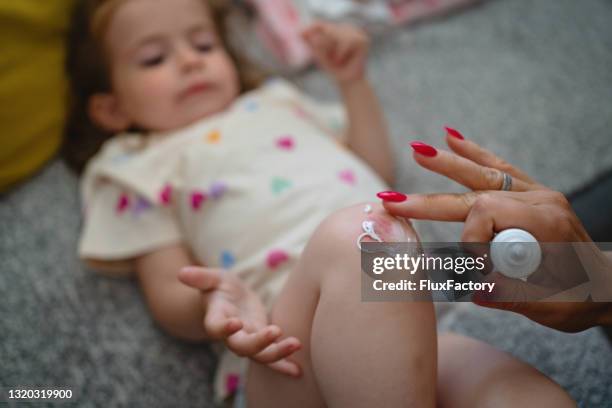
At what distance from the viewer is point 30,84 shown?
3.23 ft

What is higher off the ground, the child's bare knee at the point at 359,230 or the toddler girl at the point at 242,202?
the child's bare knee at the point at 359,230

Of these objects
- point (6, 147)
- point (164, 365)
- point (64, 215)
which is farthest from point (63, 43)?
point (164, 365)

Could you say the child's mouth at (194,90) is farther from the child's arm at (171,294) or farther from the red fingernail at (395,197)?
the red fingernail at (395,197)

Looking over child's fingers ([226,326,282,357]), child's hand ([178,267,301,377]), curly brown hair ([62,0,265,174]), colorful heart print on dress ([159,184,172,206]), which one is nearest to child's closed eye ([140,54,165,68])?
curly brown hair ([62,0,265,174])

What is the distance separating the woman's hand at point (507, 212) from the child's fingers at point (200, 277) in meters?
0.26

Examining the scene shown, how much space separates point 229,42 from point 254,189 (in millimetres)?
529

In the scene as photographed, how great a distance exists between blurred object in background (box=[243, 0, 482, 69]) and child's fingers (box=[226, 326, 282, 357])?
867 millimetres

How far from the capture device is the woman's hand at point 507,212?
52cm

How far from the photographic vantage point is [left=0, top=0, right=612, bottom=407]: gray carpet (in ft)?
2.57

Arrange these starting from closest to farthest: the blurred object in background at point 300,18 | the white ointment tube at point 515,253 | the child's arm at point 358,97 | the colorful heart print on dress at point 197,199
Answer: the white ointment tube at point 515,253 < the colorful heart print on dress at point 197,199 < the child's arm at point 358,97 < the blurred object in background at point 300,18

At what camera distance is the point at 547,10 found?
1405mm

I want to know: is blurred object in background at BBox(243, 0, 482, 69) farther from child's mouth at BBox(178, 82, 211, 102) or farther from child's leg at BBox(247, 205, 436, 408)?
child's leg at BBox(247, 205, 436, 408)

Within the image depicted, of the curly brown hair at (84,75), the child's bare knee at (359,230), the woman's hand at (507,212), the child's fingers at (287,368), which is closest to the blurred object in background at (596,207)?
the woman's hand at (507,212)

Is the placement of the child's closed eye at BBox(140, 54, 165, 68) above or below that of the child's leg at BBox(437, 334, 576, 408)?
above
